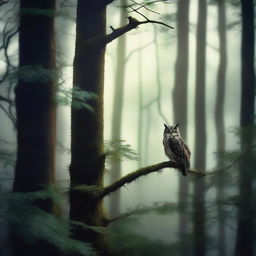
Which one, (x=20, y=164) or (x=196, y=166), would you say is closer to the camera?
(x=20, y=164)

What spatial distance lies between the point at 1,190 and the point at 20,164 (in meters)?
2.01

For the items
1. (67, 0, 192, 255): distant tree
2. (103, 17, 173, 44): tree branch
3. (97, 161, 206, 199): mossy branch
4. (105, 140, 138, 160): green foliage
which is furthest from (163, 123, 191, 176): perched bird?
(103, 17, 173, 44): tree branch

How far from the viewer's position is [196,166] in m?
13.1

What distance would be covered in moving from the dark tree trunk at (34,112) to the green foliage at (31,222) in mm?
1671

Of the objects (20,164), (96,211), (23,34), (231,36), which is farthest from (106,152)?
(231,36)

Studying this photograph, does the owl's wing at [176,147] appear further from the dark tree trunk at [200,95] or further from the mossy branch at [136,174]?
the dark tree trunk at [200,95]

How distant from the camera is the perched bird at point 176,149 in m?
6.01

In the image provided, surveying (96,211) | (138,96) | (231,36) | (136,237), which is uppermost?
(231,36)

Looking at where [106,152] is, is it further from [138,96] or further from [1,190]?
[138,96]

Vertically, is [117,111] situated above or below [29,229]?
above

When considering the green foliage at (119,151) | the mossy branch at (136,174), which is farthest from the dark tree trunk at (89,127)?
the mossy branch at (136,174)

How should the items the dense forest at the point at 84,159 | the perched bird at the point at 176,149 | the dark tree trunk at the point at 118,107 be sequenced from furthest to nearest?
the dark tree trunk at the point at 118,107
the perched bird at the point at 176,149
the dense forest at the point at 84,159

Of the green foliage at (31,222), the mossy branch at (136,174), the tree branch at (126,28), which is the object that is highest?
the tree branch at (126,28)

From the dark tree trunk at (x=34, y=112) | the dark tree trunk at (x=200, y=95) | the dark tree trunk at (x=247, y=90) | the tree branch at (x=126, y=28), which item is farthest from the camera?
the dark tree trunk at (x=200, y=95)
